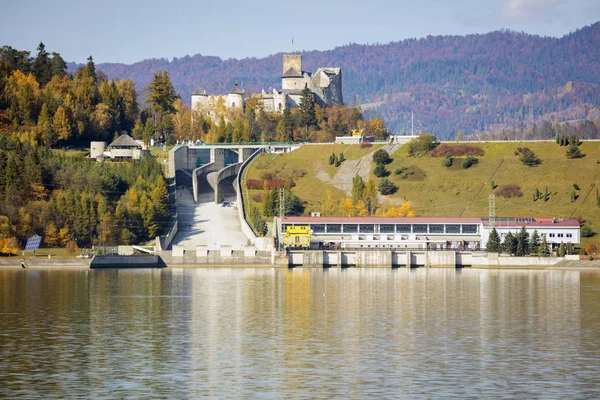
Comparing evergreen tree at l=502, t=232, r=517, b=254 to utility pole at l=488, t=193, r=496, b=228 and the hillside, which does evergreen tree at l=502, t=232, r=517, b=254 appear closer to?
utility pole at l=488, t=193, r=496, b=228

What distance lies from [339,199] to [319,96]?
58111 millimetres

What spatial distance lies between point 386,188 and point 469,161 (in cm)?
1161

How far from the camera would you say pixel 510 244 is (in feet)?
302

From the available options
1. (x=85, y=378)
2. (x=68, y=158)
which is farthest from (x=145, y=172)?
(x=85, y=378)

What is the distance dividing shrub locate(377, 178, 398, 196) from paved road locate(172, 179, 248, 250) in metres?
16.8

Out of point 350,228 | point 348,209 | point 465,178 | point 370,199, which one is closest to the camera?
point 350,228

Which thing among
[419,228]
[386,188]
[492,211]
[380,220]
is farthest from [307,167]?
[492,211]

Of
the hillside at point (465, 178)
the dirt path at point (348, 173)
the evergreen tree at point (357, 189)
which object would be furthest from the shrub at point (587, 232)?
the dirt path at point (348, 173)

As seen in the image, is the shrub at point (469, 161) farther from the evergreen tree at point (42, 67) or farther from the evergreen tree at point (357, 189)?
the evergreen tree at point (42, 67)

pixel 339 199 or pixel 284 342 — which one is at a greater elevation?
pixel 339 199

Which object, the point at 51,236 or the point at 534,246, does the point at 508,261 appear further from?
the point at 51,236

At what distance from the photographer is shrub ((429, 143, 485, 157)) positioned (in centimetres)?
12219

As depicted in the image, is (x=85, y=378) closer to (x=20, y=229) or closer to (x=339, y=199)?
(x=20, y=229)

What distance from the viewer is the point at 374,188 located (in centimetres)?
11262
